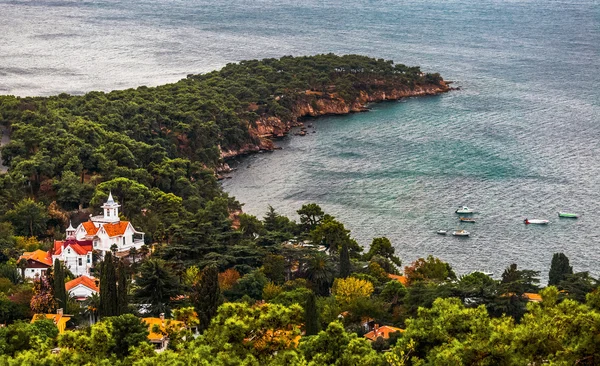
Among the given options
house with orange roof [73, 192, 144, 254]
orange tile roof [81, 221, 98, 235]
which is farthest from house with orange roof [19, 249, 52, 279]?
orange tile roof [81, 221, 98, 235]

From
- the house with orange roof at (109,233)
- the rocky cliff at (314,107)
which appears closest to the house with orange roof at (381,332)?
the house with orange roof at (109,233)

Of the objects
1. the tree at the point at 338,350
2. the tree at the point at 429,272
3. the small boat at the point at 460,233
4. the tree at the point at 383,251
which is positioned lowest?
the small boat at the point at 460,233

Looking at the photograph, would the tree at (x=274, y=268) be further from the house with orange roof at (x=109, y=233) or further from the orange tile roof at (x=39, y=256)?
the orange tile roof at (x=39, y=256)

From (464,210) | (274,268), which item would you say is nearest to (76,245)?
(274,268)

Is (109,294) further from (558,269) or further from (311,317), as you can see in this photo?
(558,269)

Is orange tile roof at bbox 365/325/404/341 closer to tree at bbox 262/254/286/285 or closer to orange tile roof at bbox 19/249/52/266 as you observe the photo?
→ tree at bbox 262/254/286/285

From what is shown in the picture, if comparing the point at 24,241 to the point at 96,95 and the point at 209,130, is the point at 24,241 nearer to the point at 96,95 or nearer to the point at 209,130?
the point at 209,130
